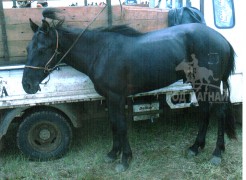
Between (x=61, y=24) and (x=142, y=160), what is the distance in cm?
212

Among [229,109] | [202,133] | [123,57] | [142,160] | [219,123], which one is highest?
[123,57]

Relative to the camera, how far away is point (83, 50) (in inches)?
174

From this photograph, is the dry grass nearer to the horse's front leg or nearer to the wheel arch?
the horse's front leg

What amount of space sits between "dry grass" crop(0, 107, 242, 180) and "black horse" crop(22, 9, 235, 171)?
8.6 inches

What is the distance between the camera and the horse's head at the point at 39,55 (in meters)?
4.16

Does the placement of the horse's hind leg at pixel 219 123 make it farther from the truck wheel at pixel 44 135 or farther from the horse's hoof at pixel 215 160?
the truck wheel at pixel 44 135

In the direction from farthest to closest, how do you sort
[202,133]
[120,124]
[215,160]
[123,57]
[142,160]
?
[202,133]
[142,160]
[215,160]
[120,124]
[123,57]

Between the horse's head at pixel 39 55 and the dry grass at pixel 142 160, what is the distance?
109 cm

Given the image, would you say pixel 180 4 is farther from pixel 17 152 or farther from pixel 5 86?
pixel 17 152

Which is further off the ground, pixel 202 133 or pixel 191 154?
pixel 202 133

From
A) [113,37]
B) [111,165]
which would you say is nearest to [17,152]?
[111,165]

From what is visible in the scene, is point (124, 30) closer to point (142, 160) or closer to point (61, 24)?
point (61, 24)

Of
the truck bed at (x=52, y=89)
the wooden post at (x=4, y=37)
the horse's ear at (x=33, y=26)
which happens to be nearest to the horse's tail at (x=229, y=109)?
the truck bed at (x=52, y=89)

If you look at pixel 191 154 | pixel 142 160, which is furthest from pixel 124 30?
pixel 191 154
